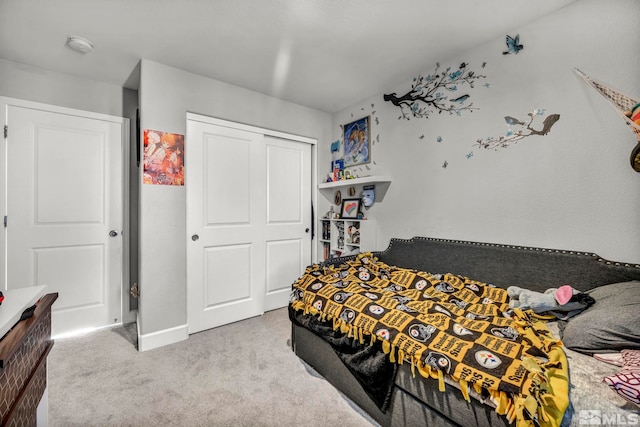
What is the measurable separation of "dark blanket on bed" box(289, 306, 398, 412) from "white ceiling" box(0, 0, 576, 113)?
2.07 m

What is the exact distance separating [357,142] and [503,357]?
262 centimetres

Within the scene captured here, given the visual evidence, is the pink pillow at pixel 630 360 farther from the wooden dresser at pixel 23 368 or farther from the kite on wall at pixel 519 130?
the wooden dresser at pixel 23 368

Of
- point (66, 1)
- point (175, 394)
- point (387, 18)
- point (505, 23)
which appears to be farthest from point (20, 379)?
point (505, 23)

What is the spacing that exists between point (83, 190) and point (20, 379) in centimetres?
235

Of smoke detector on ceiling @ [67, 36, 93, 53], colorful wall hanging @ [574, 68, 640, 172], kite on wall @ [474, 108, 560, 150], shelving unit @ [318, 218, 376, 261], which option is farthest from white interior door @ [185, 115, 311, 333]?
colorful wall hanging @ [574, 68, 640, 172]

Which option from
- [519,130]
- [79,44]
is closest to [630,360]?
[519,130]

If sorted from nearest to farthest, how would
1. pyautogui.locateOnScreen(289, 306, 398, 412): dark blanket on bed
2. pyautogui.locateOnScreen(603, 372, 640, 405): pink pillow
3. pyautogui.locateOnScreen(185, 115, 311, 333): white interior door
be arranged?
1. pyautogui.locateOnScreen(603, 372, 640, 405): pink pillow
2. pyautogui.locateOnScreen(289, 306, 398, 412): dark blanket on bed
3. pyautogui.locateOnScreen(185, 115, 311, 333): white interior door

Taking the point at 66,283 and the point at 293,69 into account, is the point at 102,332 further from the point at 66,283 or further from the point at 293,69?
the point at 293,69

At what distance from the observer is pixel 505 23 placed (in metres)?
1.88

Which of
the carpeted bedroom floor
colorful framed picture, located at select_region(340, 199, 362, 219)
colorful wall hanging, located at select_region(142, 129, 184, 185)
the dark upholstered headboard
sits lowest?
the carpeted bedroom floor

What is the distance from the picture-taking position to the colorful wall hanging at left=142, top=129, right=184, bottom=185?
7.52 ft

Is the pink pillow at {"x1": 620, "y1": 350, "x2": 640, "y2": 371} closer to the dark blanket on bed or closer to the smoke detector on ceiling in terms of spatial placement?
the dark blanket on bed

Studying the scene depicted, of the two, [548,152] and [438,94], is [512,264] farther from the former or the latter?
[438,94]

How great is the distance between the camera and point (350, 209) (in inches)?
128
